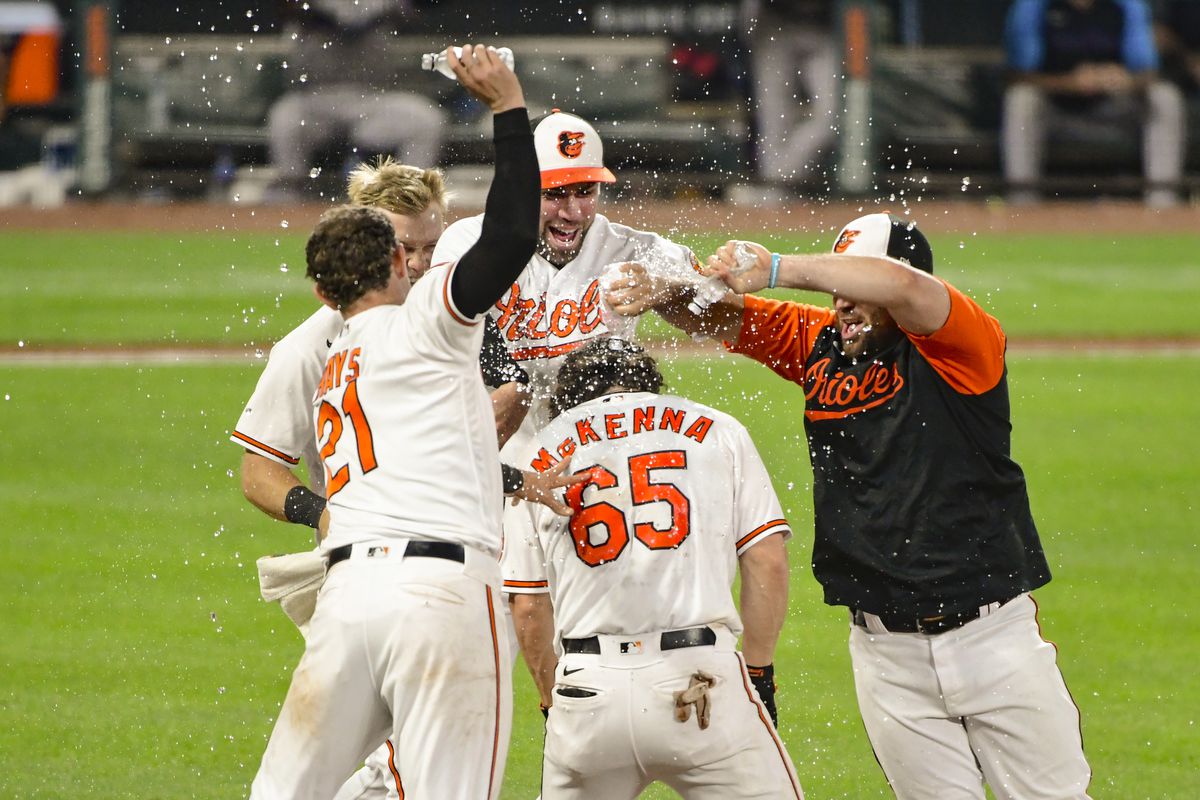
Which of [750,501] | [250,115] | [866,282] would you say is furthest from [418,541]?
[250,115]

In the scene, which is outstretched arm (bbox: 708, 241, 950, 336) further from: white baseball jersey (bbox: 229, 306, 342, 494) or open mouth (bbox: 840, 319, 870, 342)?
white baseball jersey (bbox: 229, 306, 342, 494)

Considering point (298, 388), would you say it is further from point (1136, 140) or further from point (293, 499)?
point (1136, 140)

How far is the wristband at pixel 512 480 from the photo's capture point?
4.61 metres

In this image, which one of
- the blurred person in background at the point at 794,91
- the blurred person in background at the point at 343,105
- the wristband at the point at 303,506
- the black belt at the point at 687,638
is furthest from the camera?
the blurred person in background at the point at 794,91

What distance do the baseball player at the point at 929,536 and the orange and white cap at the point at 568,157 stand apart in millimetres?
1066

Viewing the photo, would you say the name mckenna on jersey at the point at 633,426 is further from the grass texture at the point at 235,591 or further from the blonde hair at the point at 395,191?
the grass texture at the point at 235,591

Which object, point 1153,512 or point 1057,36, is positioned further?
point 1057,36

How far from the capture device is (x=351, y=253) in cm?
439

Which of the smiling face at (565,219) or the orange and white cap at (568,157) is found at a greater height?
the orange and white cap at (568,157)

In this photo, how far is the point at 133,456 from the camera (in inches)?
465

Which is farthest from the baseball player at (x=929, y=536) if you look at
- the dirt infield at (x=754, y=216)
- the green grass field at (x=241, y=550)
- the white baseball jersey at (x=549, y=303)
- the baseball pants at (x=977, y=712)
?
the dirt infield at (x=754, y=216)

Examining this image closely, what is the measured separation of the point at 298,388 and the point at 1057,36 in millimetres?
17379

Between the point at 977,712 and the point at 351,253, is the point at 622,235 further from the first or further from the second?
the point at 977,712

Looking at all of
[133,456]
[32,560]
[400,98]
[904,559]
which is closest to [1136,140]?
[400,98]
